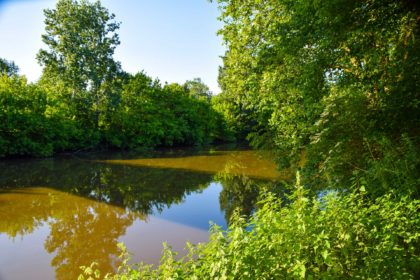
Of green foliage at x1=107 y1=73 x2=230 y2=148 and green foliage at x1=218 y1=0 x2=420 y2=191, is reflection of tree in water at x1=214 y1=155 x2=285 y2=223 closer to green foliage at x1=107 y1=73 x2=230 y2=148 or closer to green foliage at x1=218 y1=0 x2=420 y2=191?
green foliage at x1=218 y1=0 x2=420 y2=191

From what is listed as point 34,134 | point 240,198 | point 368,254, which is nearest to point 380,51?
point 368,254

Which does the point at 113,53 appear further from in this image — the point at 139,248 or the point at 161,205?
the point at 139,248

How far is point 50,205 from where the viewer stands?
12.2m

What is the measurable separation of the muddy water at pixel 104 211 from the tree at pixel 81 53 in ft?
46.9

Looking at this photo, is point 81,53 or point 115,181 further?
point 81,53

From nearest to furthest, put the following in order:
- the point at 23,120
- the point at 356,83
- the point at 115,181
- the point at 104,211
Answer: the point at 356,83, the point at 104,211, the point at 115,181, the point at 23,120

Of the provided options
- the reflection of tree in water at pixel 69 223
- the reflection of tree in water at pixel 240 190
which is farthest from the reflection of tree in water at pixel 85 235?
the reflection of tree in water at pixel 240 190

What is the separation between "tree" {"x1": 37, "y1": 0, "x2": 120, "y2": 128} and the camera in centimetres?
3291

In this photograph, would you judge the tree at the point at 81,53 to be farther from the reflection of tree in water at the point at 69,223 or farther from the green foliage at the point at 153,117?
the reflection of tree in water at the point at 69,223

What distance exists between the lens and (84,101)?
1313 inches

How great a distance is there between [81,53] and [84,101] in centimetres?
491

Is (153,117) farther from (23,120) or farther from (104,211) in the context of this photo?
(104,211)

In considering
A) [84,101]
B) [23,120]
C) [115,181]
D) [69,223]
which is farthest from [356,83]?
[84,101]

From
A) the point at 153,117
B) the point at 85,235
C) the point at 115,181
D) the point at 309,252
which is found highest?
the point at 153,117
